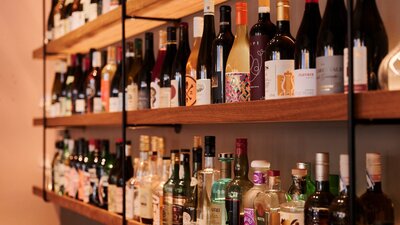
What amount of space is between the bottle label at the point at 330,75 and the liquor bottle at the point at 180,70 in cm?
63

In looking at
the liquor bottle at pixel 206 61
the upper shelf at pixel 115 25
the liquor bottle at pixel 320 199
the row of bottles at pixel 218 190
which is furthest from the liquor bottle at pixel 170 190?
the liquor bottle at pixel 320 199

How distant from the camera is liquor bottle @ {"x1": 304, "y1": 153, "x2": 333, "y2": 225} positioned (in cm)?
123

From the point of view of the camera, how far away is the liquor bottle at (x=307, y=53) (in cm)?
125

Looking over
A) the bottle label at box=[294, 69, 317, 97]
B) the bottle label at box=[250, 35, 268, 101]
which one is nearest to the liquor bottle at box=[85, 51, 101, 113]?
the bottle label at box=[250, 35, 268, 101]

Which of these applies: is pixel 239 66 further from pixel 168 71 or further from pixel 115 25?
pixel 115 25

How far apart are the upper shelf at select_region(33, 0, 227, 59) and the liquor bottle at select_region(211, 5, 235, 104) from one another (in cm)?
27

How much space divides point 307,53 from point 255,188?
364mm

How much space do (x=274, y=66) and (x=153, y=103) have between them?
2.16 feet

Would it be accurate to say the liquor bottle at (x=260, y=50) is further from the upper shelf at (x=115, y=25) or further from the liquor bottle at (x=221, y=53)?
the upper shelf at (x=115, y=25)

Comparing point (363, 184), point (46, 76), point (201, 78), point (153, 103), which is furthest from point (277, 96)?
point (46, 76)

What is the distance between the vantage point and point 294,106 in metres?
1.21

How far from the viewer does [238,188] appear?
1.52 meters

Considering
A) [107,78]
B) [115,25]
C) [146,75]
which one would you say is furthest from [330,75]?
[107,78]

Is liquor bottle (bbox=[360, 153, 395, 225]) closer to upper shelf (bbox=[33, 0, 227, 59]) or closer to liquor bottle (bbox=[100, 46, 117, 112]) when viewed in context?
upper shelf (bbox=[33, 0, 227, 59])
